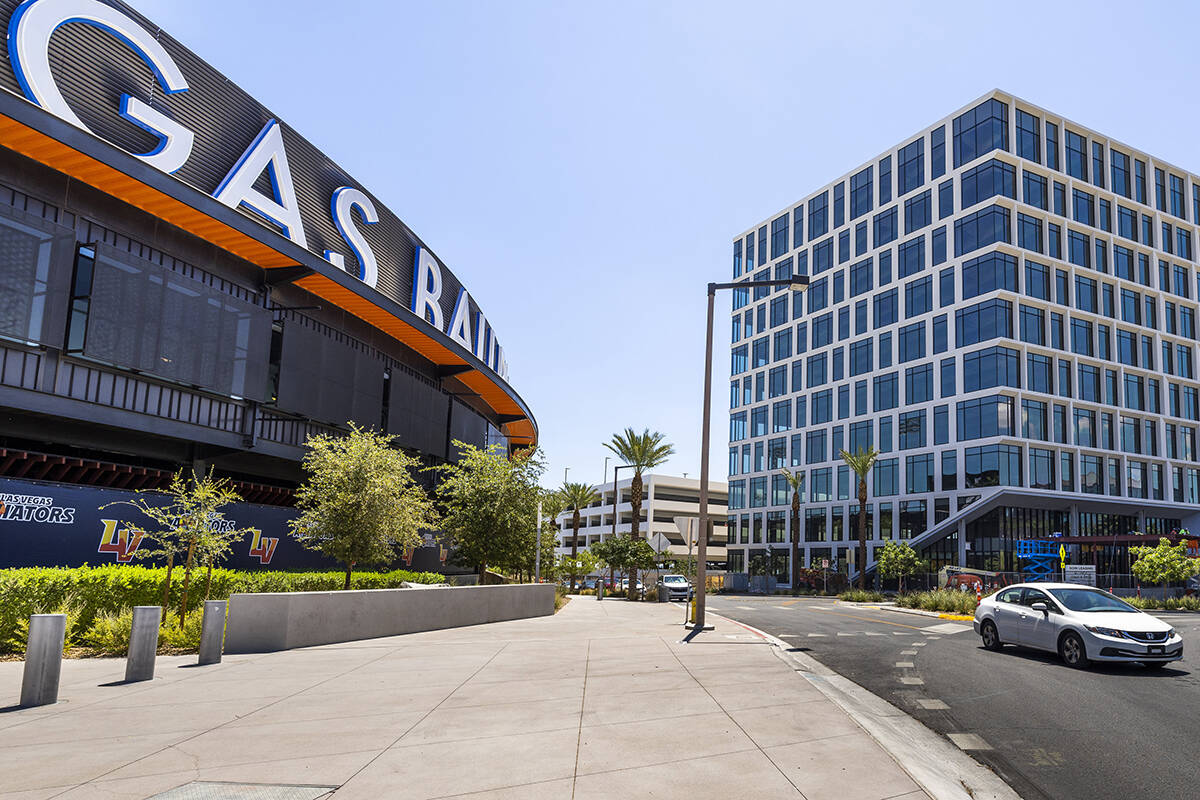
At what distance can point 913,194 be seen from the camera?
2721 inches

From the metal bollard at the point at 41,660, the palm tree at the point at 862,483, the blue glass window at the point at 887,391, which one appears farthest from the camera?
the blue glass window at the point at 887,391

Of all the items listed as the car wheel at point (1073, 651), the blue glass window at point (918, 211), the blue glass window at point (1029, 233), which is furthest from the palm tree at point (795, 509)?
the car wheel at point (1073, 651)

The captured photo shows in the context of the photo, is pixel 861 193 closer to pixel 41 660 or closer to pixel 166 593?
pixel 166 593

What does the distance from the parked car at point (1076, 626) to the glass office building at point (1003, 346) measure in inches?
1764

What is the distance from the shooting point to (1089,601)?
1521 cm

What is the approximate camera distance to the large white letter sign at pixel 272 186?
69.2 feet

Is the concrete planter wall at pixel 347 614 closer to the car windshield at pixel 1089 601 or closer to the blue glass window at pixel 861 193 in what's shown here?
the car windshield at pixel 1089 601

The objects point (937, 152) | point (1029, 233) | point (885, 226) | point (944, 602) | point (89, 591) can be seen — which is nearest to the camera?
point (89, 591)

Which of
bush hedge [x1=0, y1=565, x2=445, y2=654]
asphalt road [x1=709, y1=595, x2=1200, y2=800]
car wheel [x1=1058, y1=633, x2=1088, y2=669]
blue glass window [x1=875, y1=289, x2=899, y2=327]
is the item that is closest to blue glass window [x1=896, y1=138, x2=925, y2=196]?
blue glass window [x1=875, y1=289, x2=899, y2=327]

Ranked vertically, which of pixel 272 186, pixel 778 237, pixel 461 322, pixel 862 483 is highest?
pixel 778 237

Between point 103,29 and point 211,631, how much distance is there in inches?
536

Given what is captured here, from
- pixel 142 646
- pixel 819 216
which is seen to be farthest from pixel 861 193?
pixel 142 646

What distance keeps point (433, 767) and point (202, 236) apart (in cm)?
1835

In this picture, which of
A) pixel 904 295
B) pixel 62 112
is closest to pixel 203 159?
pixel 62 112
